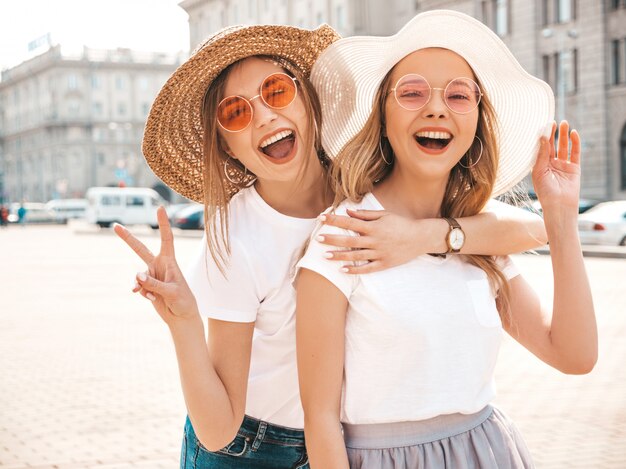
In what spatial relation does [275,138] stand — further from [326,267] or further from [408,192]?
[326,267]

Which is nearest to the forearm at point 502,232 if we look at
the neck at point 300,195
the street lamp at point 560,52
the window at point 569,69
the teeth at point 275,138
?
the neck at point 300,195

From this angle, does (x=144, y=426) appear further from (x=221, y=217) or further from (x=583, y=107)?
(x=583, y=107)

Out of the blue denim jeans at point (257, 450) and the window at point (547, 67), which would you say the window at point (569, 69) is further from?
the blue denim jeans at point (257, 450)

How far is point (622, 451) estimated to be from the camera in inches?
227

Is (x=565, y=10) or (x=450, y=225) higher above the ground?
(x=565, y=10)

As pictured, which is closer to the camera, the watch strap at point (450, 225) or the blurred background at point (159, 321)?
the watch strap at point (450, 225)

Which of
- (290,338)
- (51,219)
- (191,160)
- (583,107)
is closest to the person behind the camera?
(290,338)

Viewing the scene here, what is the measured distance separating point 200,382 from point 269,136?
737 mm

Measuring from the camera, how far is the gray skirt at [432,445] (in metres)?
2.16

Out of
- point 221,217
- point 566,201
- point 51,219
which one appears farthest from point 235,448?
point 51,219

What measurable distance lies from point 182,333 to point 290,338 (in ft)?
1.10

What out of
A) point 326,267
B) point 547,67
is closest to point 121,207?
point 547,67

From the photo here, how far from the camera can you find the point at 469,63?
2396 mm

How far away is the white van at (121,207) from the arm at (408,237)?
45.2 m
